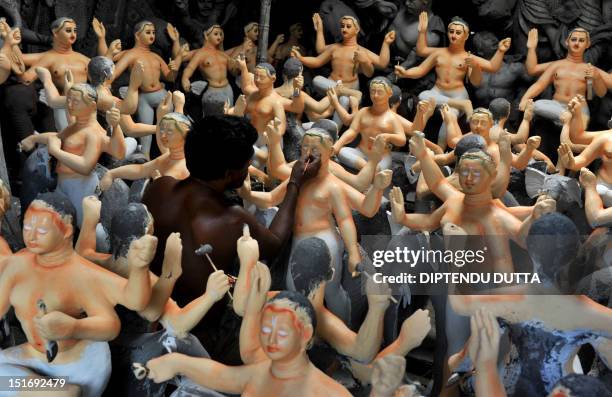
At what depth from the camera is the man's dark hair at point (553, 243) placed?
316 cm

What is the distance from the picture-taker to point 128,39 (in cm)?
827

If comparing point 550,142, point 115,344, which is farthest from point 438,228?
point 550,142

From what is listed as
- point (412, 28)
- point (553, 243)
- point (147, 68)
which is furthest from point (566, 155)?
point (147, 68)

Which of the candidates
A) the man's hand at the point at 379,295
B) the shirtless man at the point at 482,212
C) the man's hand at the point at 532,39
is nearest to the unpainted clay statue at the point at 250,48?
the man's hand at the point at 532,39

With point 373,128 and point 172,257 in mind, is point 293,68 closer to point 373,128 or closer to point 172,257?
point 373,128

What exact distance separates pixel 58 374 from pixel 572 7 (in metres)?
5.99

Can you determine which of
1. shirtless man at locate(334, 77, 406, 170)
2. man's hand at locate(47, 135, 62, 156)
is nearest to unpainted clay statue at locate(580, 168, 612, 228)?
shirtless man at locate(334, 77, 406, 170)

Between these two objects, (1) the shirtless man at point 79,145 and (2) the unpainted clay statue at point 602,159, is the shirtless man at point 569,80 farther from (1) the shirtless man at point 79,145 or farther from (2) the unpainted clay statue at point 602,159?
(1) the shirtless man at point 79,145

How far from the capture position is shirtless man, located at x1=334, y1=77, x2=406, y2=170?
20.1 feet

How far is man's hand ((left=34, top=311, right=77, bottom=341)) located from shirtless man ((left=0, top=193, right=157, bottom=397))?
18mm

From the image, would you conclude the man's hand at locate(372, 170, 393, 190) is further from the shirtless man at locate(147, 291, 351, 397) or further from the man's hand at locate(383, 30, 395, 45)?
the man's hand at locate(383, 30, 395, 45)

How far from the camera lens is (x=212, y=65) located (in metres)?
7.79

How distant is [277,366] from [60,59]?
14.8 ft

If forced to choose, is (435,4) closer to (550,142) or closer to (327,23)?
(327,23)
